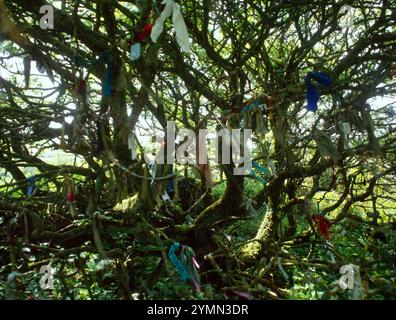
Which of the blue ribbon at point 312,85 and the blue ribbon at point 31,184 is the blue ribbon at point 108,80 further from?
the blue ribbon at point 312,85

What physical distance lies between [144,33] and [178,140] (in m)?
0.76

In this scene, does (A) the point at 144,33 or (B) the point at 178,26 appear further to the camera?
(A) the point at 144,33

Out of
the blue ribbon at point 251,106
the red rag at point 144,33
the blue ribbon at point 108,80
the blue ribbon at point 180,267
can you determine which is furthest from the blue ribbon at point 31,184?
the blue ribbon at point 251,106

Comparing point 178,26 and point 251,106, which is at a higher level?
point 178,26

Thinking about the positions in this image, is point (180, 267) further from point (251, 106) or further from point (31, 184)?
point (31, 184)

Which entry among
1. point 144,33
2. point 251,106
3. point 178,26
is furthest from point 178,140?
point 178,26

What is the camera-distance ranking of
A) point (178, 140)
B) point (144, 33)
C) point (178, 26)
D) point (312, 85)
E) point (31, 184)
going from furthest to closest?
point (31, 184) < point (178, 140) < point (312, 85) < point (144, 33) < point (178, 26)

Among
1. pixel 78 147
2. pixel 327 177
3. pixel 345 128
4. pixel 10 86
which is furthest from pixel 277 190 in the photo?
pixel 10 86

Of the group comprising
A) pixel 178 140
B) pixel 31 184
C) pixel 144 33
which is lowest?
pixel 31 184

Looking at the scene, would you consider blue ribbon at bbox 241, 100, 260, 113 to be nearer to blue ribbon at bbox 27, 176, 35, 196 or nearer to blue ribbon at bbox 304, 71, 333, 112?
blue ribbon at bbox 304, 71, 333, 112

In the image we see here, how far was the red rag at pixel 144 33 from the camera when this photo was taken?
6.22ft

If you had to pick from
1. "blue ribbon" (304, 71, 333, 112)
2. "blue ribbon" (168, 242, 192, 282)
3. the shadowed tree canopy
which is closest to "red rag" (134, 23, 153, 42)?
the shadowed tree canopy

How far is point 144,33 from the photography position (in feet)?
6.23

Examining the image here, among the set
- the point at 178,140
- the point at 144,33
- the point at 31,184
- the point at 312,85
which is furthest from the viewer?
the point at 31,184
